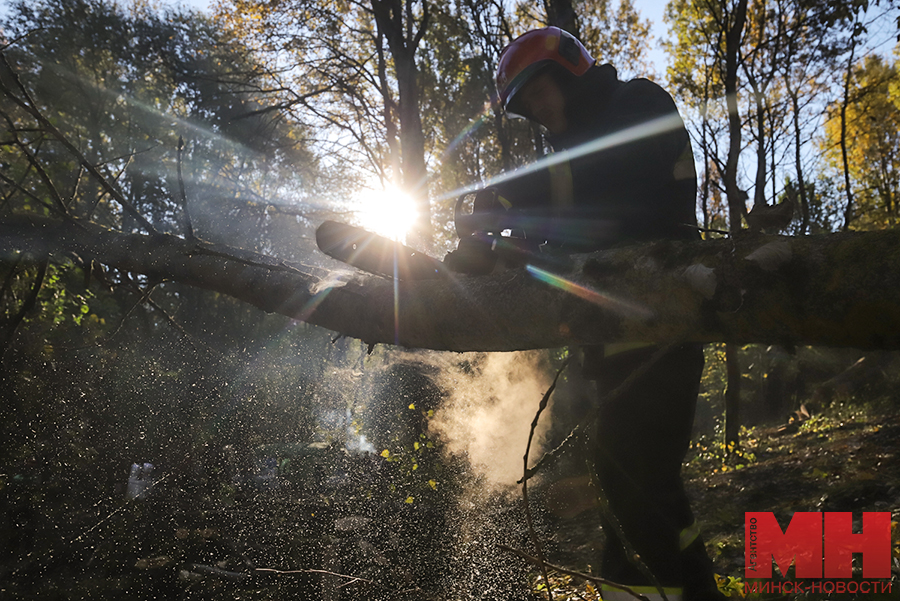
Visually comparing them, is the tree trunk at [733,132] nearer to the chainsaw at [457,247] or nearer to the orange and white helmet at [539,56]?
the orange and white helmet at [539,56]

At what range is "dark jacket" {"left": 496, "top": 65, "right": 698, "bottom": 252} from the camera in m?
1.63

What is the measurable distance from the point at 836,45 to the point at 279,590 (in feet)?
32.9

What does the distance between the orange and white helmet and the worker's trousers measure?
1251 mm

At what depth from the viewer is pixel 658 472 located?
5.29 ft

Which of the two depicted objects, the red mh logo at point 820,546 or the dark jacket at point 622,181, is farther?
the red mh logo at point 820,546

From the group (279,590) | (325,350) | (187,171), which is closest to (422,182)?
(279,590)

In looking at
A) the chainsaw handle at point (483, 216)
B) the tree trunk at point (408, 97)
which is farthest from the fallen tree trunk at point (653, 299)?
the tree trunk at point (408, 97)

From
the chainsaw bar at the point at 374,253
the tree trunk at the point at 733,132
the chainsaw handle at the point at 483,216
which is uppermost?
the tree trunk at the point at 733,132

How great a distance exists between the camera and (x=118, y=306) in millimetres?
13250

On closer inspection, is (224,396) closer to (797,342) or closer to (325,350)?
(797,342)

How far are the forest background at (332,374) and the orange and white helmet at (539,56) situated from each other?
0.94 meters

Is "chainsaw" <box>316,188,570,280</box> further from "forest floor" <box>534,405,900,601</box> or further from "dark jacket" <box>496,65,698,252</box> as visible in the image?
"forest floor" <box>534,405,900,601</box>

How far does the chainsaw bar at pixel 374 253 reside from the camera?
5.93ft

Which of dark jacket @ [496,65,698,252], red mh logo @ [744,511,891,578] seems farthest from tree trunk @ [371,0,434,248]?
red mh logo @ [744,511,891,578]
